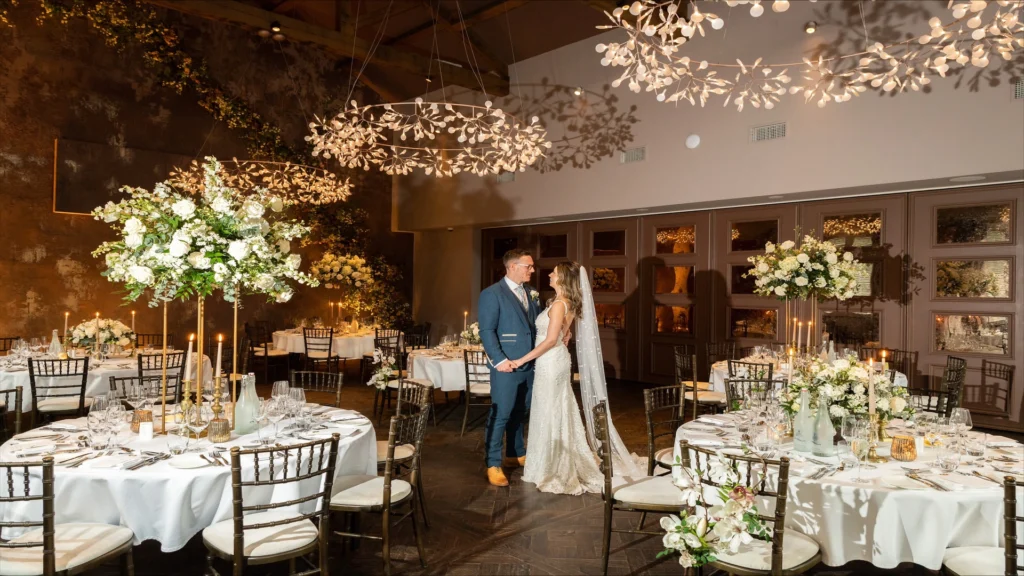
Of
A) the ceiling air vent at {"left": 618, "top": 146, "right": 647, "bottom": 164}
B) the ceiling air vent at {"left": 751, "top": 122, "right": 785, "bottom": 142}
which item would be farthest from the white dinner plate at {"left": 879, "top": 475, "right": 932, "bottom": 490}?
the ceiling air vent at {"left": 618, "top": 146, "right": 647, "bottom": 164}

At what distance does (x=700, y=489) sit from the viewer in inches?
96.1

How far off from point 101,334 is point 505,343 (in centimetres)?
475

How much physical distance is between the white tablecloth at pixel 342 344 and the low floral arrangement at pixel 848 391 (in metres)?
7.86

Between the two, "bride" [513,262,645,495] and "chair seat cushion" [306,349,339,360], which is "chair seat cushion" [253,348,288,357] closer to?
"chair seat cushion" [306,349,339,360]

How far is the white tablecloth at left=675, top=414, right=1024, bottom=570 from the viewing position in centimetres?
273

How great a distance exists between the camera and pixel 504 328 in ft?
16.9

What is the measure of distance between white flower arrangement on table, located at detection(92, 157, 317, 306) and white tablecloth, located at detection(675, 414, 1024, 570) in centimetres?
278

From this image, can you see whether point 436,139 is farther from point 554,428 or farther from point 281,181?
point 554,428

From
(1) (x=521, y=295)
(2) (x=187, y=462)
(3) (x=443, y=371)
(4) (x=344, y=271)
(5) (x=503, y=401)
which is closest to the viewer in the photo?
(2) (x=187, y=462)

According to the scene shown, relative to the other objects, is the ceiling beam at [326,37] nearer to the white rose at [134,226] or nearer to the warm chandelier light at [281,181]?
the warm chandelier light at [281,181]

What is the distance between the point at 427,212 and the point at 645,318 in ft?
16.1

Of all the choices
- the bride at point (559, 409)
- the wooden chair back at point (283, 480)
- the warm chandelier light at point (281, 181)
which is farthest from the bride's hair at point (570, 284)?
the warm chandelier light at point (281, 181)

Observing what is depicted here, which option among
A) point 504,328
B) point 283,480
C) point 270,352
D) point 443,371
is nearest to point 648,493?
point 283,480

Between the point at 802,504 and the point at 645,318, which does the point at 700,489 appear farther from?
the point at 645,318
